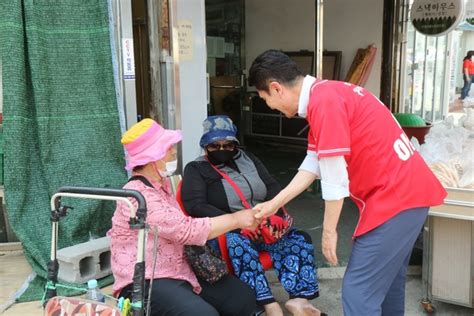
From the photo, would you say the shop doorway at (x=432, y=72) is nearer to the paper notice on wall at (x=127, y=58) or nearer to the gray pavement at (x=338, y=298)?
the gray pavement at (x=338, y=298)

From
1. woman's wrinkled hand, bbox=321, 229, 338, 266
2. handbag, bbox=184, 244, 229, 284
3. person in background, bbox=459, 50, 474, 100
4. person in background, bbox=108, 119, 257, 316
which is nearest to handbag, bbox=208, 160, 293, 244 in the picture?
handbag, bbox=184, 244, 229, 284

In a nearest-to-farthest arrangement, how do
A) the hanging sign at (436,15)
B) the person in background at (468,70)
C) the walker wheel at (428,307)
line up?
the walker wheel at (428,307) < the hanging sign at (436,15) < the person in background at (468,70)

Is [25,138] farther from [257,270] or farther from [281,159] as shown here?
[281,159]

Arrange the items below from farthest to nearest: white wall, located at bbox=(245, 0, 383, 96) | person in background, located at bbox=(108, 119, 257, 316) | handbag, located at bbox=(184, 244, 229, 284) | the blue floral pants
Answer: white wall, located at bbox=(245, 0, 383, 96), the blue floral pants, handbag, located at bbox=(184, 244, 229, 284), person in background, located at bbox=(108, 119, 257, 316)

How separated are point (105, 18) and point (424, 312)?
9.43 ft

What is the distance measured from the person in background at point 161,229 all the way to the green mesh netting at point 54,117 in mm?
1225

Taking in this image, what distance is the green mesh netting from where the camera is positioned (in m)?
3.12

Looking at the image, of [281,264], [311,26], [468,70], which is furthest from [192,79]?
[468,70]

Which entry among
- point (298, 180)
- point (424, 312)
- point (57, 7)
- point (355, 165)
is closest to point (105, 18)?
point (57, 7)

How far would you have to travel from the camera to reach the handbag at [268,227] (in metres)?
2.89

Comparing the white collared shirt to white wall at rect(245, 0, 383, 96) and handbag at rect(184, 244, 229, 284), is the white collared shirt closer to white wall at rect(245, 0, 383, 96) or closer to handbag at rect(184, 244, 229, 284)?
handbag at rect(184, 244, 229, 284)

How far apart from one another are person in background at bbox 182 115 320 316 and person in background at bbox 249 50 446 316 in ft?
2.67

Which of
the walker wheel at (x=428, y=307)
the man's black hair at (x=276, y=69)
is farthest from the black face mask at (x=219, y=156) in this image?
the walker wheel at (x=428, y=307)

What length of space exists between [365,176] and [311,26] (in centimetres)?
676
